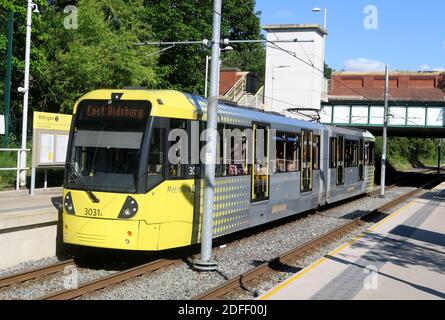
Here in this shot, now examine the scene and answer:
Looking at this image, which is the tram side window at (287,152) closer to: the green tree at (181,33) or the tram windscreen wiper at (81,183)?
the tram windscreen wiper at (81,183)

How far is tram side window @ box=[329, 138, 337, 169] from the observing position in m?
19.5

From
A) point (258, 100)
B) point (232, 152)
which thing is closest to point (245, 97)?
point (258, 100)

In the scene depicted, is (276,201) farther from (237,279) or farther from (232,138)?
(237,279)

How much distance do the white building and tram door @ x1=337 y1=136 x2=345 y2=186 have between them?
60.6ft

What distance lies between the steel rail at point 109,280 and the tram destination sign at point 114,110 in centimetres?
257

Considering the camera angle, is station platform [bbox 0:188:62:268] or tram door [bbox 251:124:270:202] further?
tram door [bbox 251:124:270:202]

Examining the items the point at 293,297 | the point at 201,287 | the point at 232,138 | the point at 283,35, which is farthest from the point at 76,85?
the point at 283,35

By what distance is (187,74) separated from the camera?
3462cm

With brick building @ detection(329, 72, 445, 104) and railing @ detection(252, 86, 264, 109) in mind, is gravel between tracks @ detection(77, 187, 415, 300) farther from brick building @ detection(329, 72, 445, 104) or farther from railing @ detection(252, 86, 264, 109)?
brick building @ detection(329, 72, 445, 104)

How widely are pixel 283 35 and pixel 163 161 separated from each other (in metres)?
33.5

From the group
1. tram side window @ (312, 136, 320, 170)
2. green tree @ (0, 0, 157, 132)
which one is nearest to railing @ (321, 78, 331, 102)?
green tree @ (0, 0, 157, 132)

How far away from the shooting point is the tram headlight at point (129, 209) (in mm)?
9227

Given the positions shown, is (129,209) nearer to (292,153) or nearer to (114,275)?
(114,275)

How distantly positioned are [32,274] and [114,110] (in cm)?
305
